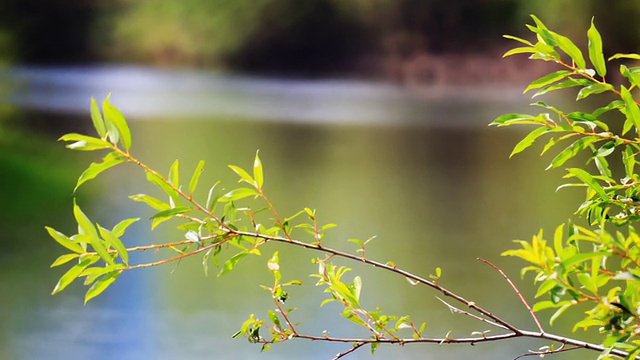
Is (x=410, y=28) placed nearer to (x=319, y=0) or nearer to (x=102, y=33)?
(x=319, y=0)

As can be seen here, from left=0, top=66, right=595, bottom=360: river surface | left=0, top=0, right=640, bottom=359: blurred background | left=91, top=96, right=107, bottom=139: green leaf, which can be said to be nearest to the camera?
left=91, top=96, right=107, bottom=139: green leaf

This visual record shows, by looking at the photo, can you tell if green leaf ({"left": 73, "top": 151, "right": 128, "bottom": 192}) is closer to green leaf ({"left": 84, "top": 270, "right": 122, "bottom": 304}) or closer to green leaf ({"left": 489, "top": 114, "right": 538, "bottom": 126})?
green leaf ({"left": 84, "top": 270, "right": 122, "bottom": 304})

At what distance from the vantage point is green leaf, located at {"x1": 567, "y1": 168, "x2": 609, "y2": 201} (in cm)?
42

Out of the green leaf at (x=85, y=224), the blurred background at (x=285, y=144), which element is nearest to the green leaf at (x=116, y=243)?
the green leaf at (x=85, y=224)

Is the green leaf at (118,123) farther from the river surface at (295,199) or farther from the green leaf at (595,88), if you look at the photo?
the green leaf at (595,88)

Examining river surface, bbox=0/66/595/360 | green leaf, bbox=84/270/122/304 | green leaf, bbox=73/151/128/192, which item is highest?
green leaf, bbox=73/151/128/192

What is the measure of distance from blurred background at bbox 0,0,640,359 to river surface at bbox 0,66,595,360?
0.01 m

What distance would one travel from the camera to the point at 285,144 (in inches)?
203

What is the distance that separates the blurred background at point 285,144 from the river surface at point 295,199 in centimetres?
1

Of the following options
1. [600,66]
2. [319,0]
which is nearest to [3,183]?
[319,0]

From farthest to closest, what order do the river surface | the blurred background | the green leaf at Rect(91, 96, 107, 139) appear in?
the blurred background < the river surface < the green leaf at Rect(91, 96, 107, 139)

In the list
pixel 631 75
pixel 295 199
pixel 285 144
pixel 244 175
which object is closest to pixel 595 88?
pixel 631 75

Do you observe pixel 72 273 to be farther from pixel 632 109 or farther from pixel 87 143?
pixel 632 109

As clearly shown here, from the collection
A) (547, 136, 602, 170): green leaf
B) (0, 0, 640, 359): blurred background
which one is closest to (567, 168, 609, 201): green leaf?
(547, 136, 602, 170): green leaf
